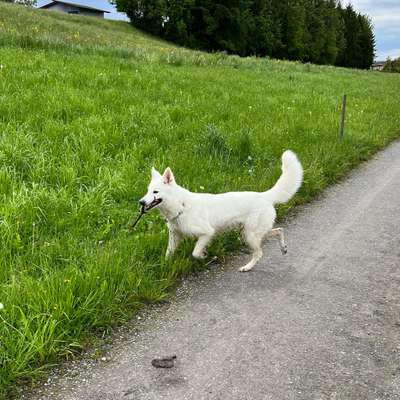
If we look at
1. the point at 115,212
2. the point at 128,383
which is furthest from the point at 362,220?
the point at 128,383

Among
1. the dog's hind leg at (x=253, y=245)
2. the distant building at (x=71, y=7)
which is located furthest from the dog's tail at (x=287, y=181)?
the distant building at (x=71, y=7)

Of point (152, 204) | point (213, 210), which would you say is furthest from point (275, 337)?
point (152, 204)

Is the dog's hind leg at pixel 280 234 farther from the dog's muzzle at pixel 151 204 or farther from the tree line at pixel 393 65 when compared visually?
the tree line at pixel 393 65

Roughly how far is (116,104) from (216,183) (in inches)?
165

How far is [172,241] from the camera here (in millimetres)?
4891

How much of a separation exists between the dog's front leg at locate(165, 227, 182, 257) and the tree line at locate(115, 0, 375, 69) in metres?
63.5

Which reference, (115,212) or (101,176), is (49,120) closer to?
(101,176)

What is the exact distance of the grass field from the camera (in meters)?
3.79

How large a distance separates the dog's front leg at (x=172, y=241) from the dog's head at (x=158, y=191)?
454 millimetres

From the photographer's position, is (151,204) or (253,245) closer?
(151,204)

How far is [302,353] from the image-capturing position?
3621 mm

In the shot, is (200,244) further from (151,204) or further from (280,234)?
(280,234)

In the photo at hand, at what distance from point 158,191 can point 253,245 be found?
118cm

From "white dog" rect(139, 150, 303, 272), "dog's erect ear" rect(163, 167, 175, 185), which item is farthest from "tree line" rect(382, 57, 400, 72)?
"dog's erect ear" rect(163, 167, 175, 185)
